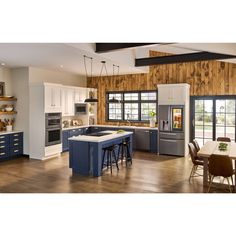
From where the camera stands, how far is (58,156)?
7875 millimetres

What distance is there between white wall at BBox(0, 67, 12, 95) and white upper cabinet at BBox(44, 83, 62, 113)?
4.46 feet

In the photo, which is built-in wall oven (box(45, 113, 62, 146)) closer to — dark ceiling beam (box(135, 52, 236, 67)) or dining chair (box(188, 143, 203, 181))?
dark ceiling beam (box(135, 52, 236, 67))

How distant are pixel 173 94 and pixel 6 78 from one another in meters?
5.24

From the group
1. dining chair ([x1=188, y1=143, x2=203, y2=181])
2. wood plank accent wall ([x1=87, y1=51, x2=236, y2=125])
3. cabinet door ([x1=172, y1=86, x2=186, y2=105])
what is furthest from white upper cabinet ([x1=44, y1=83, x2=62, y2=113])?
dining chair ([x1=188, y1=143, x2=203, y2=181])

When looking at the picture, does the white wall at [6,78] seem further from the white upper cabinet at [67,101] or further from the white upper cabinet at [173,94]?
the white upper cabinet at [173,94]

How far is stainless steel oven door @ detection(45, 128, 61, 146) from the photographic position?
297 inches

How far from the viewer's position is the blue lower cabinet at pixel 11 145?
712cm

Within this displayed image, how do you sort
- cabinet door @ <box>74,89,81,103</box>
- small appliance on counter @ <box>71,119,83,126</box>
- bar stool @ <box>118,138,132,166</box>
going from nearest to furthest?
bar stool @ <box>118,138,132,166</box> → cabinet door @ <box>74,89,81,103</box> → small appliance on counter @ <box>71,119,83,126</box>

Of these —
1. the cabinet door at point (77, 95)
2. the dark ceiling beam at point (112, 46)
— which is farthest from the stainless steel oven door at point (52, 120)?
the dark ceiling beam at point (112, 46)

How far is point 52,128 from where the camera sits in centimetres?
770

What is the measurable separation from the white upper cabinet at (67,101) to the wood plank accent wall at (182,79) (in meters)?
1.59

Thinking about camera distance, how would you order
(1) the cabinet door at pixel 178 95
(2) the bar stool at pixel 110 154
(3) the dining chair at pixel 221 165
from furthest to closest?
1. (1) the cabinet door at pixel 178 95
2. (2) the bar stool at pixel 110 154
3. (3) the dining chair at pixel 221 165

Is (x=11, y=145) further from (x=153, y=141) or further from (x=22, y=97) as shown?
(x=153, y=141)
